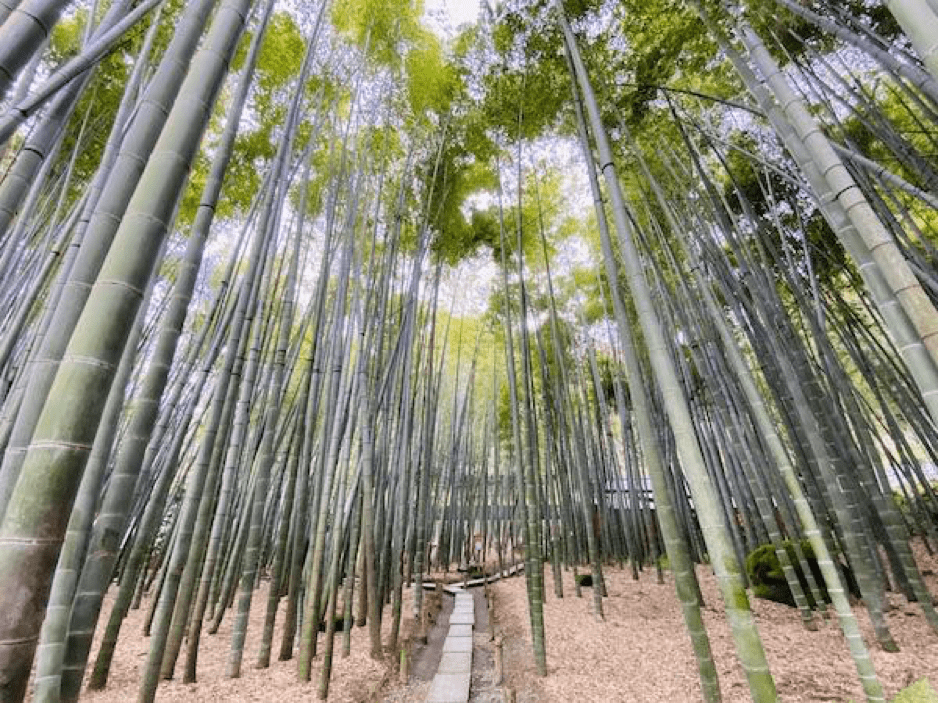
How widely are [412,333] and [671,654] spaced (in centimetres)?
275

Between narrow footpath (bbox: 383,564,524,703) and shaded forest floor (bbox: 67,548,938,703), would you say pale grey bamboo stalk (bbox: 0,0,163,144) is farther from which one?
narrow footpath (bbox: 383,564,524,703)

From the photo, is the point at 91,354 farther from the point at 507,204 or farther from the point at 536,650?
the point at 507,204

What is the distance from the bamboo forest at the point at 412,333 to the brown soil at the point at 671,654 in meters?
0.03

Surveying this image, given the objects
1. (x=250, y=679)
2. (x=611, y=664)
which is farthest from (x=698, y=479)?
(x=250, y=679)

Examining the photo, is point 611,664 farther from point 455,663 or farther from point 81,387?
point 81,387

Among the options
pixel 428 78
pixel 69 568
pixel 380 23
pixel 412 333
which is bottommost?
pixel 69 568

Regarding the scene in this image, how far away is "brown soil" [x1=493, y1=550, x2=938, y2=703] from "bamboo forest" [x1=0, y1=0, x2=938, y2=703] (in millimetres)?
33

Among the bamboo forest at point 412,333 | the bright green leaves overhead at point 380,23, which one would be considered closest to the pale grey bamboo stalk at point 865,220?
the bamboo forest at point 412,333

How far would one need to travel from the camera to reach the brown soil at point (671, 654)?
6.95 feet

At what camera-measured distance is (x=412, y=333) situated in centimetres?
372

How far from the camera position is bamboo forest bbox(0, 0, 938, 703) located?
1.01 meters

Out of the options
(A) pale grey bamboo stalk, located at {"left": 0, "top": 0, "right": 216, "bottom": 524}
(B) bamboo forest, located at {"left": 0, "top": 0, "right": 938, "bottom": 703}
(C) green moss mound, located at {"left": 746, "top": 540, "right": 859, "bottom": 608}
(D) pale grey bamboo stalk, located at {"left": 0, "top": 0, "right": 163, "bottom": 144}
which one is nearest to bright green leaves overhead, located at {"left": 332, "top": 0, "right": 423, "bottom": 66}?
(B) bamboo forest, located at {"left": 0, "top": 0, "right": 938, "bottom": 703}

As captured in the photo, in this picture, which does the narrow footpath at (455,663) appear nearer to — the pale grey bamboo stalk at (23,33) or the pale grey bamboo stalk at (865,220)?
the pale grey bamboo stalk at (865,220)

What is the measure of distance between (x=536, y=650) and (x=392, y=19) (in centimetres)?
466
